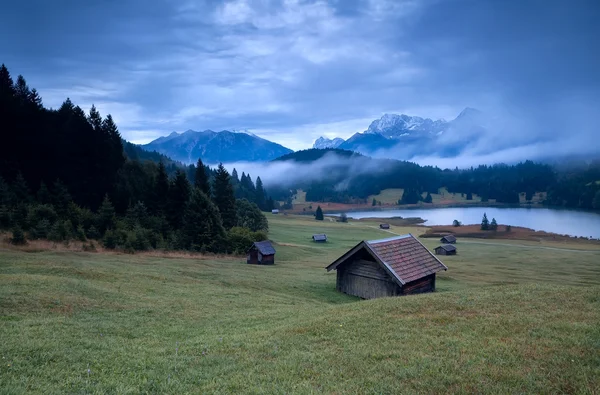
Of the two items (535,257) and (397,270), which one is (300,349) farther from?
(535,257)

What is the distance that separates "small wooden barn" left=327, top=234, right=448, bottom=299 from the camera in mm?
27812

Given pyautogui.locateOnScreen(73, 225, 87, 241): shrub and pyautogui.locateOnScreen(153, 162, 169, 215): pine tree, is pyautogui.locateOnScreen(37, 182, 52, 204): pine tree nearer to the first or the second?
pyautogui.locateOnScreen(73, 225, 87, 241): shrub

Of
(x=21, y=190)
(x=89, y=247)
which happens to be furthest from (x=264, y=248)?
(x=21, y=190)

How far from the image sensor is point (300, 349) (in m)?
11.8

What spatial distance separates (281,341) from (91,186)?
5607cm

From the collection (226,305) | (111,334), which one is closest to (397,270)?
(226,305)

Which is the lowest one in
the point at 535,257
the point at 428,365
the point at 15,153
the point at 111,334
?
the point at 535,257

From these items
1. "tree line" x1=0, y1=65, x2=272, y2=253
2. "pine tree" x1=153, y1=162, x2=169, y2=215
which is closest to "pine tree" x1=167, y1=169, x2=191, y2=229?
"tree line" x1=0, y1=65, x2=272, y2=253

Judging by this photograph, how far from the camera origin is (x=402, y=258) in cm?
2938

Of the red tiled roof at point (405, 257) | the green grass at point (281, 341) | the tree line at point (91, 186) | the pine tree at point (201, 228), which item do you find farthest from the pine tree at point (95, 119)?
the red tiled roof at point (405, 257)

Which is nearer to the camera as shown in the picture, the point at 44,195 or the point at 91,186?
the point at 44,195

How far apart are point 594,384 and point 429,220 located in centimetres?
17121

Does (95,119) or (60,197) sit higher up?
(95,119)

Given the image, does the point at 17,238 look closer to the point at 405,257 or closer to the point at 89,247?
the point at 89,247
